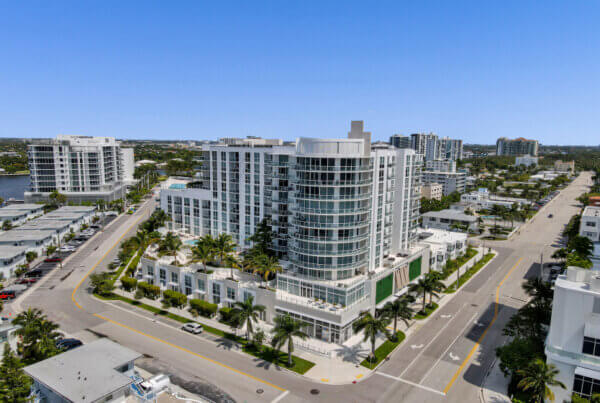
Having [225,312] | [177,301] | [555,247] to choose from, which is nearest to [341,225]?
[225,312]

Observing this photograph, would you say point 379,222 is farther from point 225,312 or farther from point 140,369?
point 140,369

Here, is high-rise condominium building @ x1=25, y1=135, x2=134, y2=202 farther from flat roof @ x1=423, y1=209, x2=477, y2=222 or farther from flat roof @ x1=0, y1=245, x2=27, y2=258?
flat roof @ x1=423, y1=209, x2=477, y2=222

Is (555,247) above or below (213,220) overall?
below

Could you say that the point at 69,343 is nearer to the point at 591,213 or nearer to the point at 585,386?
the point at 585,386

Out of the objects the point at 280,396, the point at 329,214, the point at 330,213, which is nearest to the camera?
the point at 280,396

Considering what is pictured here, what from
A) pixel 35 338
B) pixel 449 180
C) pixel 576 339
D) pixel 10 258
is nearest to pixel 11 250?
pixel 10 258

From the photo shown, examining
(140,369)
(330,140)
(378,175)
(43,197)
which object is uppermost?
(330,140)

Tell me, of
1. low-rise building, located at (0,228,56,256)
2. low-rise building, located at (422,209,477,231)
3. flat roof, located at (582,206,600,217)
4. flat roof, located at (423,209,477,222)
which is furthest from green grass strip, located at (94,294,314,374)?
flat roof, located at (423,209,477,222)
